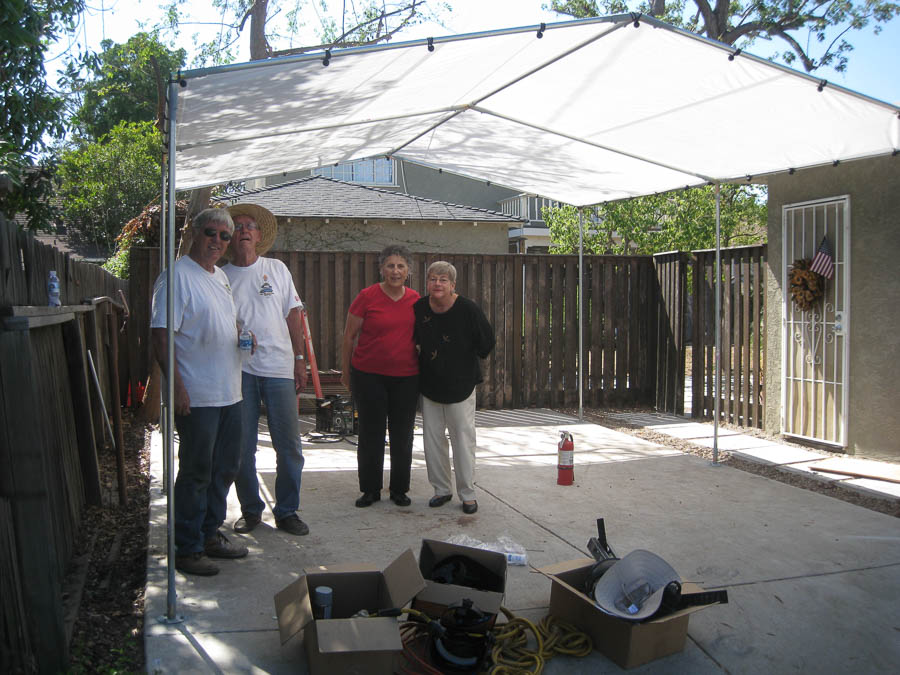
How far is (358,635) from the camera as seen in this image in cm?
267

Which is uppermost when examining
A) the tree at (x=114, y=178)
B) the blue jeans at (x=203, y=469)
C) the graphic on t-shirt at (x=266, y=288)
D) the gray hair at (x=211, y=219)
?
the tree at (x=114, y=178)

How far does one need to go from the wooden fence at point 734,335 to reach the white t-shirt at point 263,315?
216 inches

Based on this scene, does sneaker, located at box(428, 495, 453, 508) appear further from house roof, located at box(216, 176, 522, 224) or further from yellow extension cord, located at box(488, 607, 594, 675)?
house roof, located at box(216, 176, 522, 224)

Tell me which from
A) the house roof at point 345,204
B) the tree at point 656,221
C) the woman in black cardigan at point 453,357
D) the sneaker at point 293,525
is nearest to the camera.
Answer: the sneaker at point 293,525

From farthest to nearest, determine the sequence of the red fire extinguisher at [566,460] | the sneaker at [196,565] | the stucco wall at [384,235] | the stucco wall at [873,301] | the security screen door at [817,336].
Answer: the stucco wall at [384,235], the security screen door at [817,336], the stucco wall at [873,301], the red fire extinguisher at [566,460], the sneaker at [196,565]

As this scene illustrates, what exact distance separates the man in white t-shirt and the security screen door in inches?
212

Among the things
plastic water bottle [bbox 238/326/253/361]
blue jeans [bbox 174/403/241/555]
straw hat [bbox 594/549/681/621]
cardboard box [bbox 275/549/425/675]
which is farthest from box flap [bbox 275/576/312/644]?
plastic water bottle [bbox 238/326/253/361]

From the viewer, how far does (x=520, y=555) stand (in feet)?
13.1

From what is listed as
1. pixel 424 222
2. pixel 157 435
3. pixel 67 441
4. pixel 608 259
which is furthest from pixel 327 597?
pixel 424 222

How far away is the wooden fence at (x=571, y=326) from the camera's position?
968cm

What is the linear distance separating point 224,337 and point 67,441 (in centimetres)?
123

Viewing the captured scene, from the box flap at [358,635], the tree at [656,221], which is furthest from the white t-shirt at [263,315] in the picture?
the tree at [656,221]

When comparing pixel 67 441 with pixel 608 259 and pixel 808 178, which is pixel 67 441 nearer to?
pixel 808 178

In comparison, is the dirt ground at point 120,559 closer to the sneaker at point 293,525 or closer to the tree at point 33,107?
the sneaker at point 293,525
